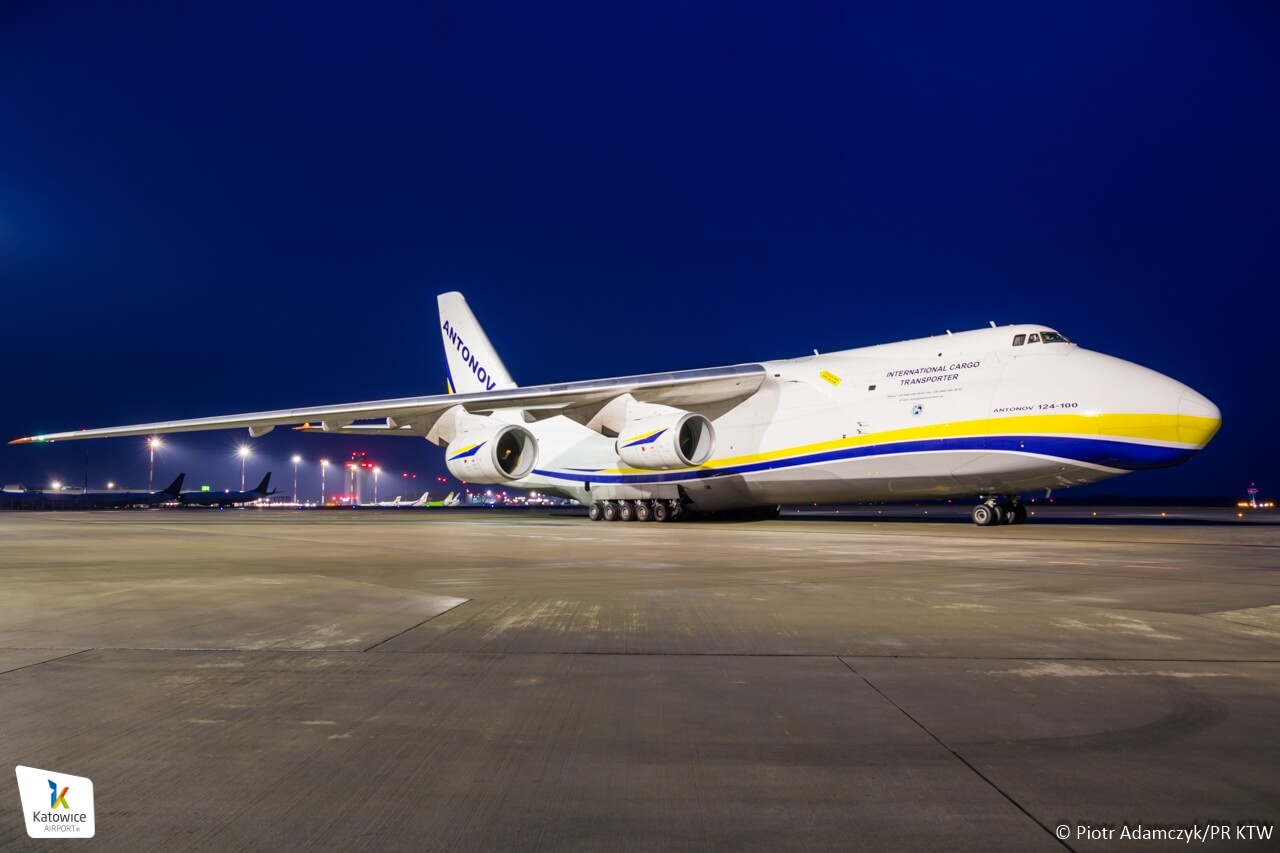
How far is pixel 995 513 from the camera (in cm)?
2003

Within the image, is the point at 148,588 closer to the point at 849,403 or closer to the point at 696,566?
the point at 696,566

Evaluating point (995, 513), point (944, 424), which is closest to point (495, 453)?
point (944, 424)

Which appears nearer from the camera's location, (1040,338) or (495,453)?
(1040,338)

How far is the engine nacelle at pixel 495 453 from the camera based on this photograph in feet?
75.2

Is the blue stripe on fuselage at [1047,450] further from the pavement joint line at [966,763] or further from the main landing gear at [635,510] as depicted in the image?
the pavement joint line at [966,763]

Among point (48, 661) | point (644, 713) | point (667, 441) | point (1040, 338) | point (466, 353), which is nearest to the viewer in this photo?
point (644, 713)

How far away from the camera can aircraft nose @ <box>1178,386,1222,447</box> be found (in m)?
16.3

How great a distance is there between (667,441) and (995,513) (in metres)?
7.54

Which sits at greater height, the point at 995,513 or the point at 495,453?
the point at 495,453

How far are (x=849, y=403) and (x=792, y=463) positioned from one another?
2.02 m

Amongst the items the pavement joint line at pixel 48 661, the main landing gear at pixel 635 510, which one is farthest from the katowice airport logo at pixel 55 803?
the main landing gear at pixel 635 510

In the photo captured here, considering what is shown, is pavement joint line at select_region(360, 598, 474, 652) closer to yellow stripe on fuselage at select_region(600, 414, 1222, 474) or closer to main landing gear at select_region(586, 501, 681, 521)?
yellow stripe on fuselage at select_region(600, 414, 1222, 474)

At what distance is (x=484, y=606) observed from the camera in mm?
6719

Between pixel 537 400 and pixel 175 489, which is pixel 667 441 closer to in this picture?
pixel 537 400
